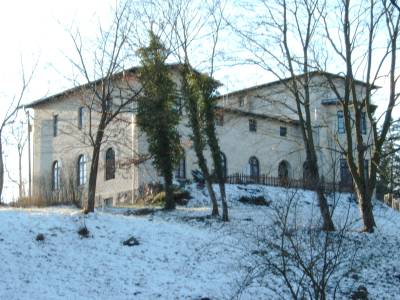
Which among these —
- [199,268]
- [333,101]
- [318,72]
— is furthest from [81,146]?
[199,268]

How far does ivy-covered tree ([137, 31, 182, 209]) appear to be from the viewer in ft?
103

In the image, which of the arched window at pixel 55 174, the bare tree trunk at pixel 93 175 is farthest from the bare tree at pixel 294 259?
the arched window at pixel 55 174

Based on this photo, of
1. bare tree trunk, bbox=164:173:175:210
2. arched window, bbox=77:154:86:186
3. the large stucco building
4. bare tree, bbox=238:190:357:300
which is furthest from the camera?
arched window, bbox=77:154:86:186

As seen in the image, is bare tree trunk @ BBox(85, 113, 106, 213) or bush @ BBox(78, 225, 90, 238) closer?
bush @ BBox(78, 225, 90, 238)

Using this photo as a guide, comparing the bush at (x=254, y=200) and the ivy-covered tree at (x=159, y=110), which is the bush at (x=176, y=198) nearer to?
the ivy-covered tree at (x=159, y=110)

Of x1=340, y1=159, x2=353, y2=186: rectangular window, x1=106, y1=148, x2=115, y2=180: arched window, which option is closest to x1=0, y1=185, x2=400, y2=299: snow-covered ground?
x1=106, y1=148, x2=115, y2=180: arched window

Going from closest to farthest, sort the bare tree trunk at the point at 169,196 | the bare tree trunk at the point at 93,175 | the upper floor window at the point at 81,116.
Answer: the bare tree trunk at the point at 93,175, the bare tree trunk at the point at 169,196, the upper floor window at the point at 81,116

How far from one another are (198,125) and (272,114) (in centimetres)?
2059

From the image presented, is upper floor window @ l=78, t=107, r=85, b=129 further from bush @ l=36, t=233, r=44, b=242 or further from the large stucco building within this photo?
bush @ l=36, t=233, r=44, b=242

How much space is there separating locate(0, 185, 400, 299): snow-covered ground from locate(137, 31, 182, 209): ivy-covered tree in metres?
4.12

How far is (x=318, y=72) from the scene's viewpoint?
27.7 meters

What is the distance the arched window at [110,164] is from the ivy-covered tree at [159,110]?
395 inches

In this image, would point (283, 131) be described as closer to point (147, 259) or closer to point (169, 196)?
point (169, 196)

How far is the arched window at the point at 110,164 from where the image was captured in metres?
42.2
